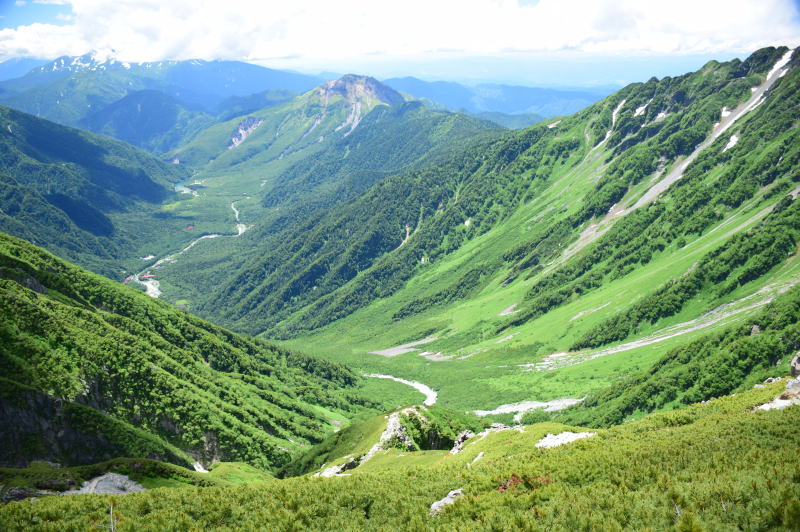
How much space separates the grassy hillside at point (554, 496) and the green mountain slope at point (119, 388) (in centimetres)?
4594

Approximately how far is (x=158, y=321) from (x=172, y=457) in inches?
3585

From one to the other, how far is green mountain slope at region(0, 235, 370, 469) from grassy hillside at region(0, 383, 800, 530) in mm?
45940

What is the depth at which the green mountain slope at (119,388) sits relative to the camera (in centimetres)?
7012

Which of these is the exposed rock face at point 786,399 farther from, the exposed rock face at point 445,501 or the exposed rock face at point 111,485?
the exposed rock face at point 111,485

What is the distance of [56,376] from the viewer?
7775 centimetres

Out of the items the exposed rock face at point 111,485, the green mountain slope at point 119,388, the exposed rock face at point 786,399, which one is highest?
the exposed rock face at point 786,399

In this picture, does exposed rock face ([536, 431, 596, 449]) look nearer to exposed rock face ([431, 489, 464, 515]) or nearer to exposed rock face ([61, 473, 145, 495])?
exposed rock face ([431, 489, 464, 515])

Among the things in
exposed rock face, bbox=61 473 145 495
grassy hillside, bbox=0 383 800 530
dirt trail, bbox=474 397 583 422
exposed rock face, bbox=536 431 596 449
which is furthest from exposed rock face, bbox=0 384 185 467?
dirt trail, bbox=474 397 583 422

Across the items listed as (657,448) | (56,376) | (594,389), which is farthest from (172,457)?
(594,389)

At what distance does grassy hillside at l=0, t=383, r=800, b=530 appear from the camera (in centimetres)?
2219

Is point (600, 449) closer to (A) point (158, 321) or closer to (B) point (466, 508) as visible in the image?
(B) point (466, 508)

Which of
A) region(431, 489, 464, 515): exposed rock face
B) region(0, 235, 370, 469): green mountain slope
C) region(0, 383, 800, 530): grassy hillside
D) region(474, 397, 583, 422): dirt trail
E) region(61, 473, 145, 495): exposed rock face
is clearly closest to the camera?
region(0, 383, 800, 530): grassy hillside

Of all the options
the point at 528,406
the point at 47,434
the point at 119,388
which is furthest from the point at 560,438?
the point at 528,406

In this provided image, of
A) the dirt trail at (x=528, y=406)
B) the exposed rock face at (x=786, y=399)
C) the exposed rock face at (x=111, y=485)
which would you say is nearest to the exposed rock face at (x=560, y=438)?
the exposed rock face at (x=786, y=399)
